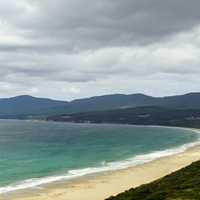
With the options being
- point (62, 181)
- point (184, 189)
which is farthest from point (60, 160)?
point (184, 189)

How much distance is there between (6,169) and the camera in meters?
73.1

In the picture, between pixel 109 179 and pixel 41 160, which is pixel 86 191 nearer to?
pixel 109 179

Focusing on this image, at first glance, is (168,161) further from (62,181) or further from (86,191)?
(86,191)

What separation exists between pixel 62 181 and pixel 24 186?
5.62 meters

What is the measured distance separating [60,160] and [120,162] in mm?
12426

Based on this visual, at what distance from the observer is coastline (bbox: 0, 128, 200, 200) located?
156ft

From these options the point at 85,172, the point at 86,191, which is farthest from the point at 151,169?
the point at 86,191

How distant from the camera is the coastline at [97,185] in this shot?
156 feet

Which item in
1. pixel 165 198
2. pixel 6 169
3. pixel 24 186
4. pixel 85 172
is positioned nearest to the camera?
pixel 165 198

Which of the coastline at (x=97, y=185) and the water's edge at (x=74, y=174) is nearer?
the coastline at (x=97, y=185)

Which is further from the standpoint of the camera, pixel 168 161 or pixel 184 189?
pixel 168 161

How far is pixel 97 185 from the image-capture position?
54344mm

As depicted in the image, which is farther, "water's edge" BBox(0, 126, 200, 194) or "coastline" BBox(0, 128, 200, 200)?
"water's edge" BBox(0, 126, 200, 194)

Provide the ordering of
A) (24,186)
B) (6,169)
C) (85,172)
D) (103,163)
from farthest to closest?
1. (103,163)
2. (6,169)
3. (85,172)
4. (24,186)
